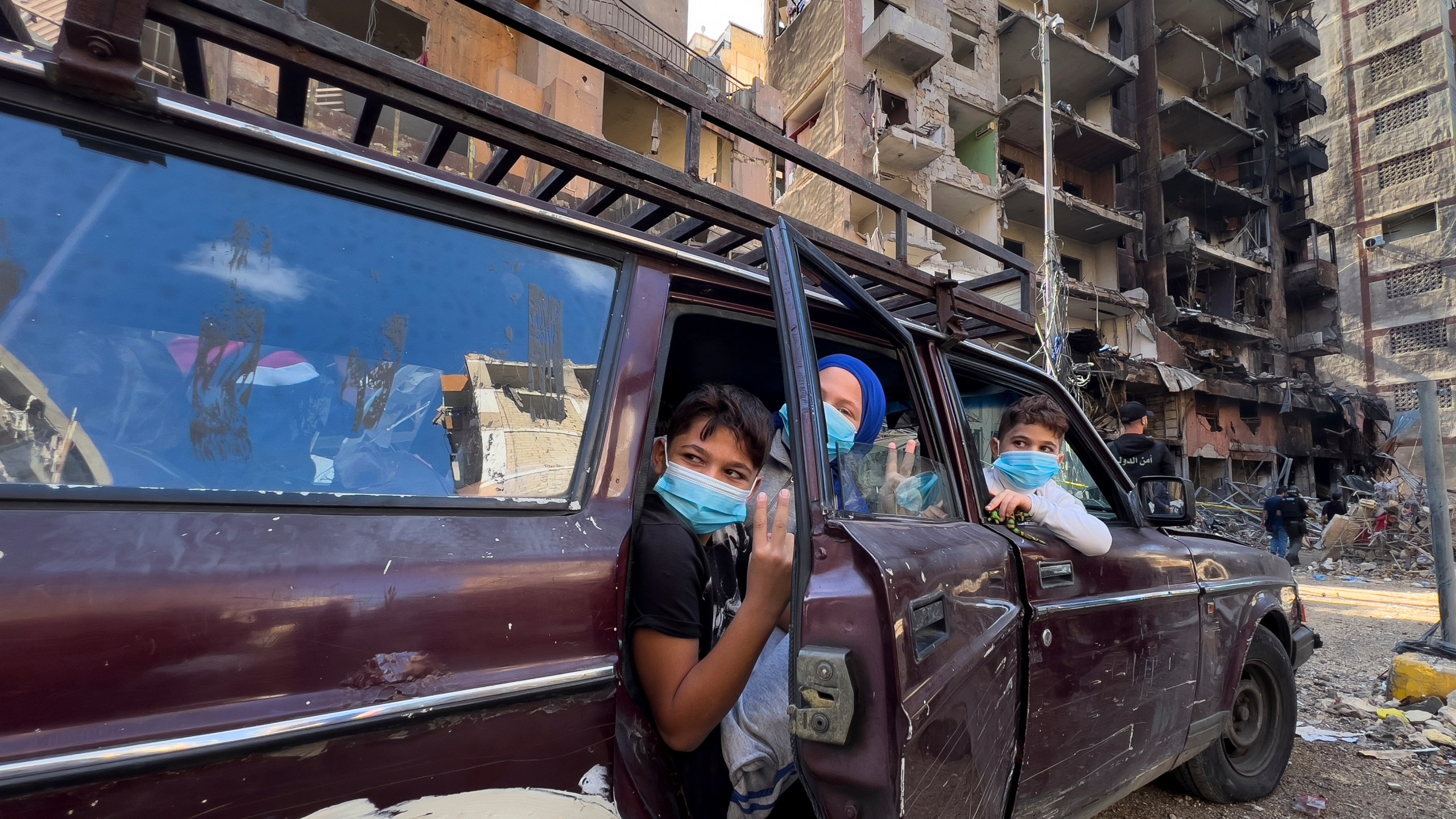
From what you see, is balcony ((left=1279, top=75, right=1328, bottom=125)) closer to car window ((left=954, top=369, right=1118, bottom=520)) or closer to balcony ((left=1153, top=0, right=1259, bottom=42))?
balcony ((left=1153, top=0, right=1259, bottom=42))

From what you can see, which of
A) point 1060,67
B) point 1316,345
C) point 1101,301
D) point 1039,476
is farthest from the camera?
point 1316,345

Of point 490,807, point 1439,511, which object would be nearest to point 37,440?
point 490,807

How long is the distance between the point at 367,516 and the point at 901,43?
21764mm

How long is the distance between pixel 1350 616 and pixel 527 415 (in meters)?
10.4

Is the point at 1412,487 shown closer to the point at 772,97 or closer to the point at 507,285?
the point at 772,97

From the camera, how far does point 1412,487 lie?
15.9 metres

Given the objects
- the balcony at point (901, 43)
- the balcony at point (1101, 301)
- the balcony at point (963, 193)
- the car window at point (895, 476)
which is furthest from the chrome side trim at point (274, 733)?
the balcony at point (1101, 301)

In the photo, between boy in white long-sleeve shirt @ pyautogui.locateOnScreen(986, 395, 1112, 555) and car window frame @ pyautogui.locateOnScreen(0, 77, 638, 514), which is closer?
car window frame @ pyautogui.locateOnScreen(0, 77, 638, 514)

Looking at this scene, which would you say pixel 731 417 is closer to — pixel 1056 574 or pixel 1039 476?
pixel 1056 574

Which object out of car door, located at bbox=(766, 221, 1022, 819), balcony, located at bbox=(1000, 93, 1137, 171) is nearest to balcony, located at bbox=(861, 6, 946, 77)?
balcony, located at bbox=(1000, 93, 1137, 171)

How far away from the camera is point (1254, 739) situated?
3150mm

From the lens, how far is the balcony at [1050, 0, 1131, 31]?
965 inches

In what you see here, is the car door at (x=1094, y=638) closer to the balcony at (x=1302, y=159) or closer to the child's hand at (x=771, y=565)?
the child's hand at (x=771, y=565)

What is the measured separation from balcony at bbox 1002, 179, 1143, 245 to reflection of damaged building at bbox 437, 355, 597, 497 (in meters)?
21.9
